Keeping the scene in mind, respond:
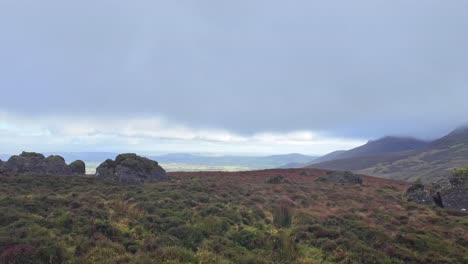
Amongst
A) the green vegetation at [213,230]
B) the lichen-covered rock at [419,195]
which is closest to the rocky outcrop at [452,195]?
the lichen-covered rock at [419,195]

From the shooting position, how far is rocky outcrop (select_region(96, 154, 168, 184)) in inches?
1581

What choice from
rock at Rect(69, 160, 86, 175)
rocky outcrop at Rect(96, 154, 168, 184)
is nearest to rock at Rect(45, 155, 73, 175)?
rock at Rect(69, 160, 86, 175)

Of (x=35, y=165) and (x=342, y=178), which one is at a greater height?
(x=35, y=165)

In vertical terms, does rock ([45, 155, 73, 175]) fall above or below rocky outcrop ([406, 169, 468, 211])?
above

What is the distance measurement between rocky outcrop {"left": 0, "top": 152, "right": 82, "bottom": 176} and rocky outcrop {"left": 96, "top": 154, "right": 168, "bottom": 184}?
6053mm

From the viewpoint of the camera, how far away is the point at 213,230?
64.1 feet

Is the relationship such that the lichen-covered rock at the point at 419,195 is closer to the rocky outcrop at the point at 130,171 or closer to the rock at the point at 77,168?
the rocky outcrop at the point at 130,171

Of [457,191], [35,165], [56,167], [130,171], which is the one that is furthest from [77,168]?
[457,191]

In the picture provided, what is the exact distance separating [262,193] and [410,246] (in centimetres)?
1693

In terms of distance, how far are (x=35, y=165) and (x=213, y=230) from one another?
33.8 meters

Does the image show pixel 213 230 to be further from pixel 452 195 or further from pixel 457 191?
pixel 457 191

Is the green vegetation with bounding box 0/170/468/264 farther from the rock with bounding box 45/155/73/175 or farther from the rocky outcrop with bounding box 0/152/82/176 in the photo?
the rock with bounding box 45/155/73/175

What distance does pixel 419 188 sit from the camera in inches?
1422

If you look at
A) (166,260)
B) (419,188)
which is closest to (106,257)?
A: (166,260)
